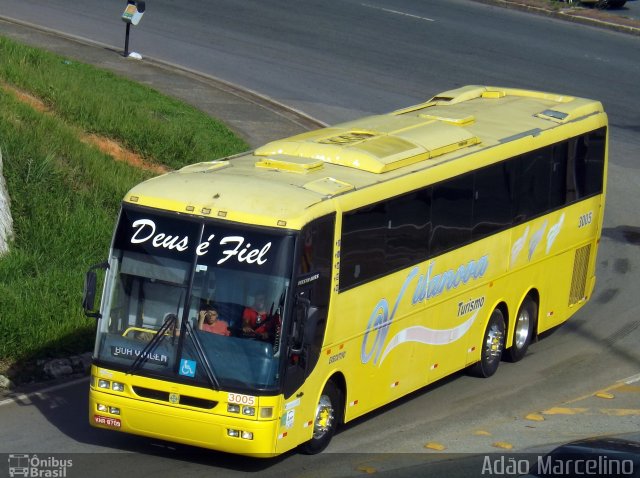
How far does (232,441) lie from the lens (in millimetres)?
11766

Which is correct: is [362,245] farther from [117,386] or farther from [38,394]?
[38,394]

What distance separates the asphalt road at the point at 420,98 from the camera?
43.8 feet

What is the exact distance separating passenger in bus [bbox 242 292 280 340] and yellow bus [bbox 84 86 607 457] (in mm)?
13

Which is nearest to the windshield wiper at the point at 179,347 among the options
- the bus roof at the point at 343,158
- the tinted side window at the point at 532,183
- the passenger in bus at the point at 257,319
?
the passenger in bus at the point at 257,319

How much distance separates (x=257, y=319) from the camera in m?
11.8

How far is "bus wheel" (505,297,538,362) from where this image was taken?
17.0 meters

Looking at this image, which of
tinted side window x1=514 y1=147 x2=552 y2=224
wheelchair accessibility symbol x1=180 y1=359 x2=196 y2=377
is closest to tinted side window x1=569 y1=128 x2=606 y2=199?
tinted side window x1=514 y1=147 x2=552 y2=224

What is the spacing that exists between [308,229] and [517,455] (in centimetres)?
347

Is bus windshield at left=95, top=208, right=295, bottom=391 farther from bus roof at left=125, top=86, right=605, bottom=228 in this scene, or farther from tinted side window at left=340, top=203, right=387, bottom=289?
tinted side window at left=340, top=203, right=387, bottom=289

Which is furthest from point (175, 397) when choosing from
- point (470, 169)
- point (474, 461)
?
point (470, 169)

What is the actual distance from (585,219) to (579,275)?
84 cm

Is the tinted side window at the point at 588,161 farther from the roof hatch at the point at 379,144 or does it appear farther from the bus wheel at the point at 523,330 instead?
the roof hatch at the point at 379,144

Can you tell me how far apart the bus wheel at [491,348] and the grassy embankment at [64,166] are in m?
5.06

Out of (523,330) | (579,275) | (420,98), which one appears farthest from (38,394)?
(420,98)
